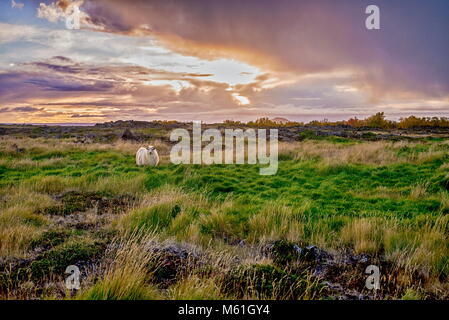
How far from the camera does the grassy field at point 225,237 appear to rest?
379cm

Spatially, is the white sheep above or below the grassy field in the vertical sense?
above

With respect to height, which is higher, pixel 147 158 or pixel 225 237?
pixel 147 158

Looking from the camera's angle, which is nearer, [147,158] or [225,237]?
[225,237]

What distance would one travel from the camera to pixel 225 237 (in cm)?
597

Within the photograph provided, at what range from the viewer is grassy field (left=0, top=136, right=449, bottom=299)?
3789mm

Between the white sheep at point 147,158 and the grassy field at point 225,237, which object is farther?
the white sheep at point 147,158

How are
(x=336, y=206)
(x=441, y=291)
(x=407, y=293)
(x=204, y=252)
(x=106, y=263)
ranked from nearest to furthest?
1. (x=407, y=293)
2. (x=441, y=291)
3. (x=106, y=263)
4. (x=204, y=252)
5. (x=336, y=206)

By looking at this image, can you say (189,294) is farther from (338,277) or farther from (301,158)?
(301,158)

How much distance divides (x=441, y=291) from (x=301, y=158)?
12535mm

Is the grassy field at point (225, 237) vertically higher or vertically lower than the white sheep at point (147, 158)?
lower
